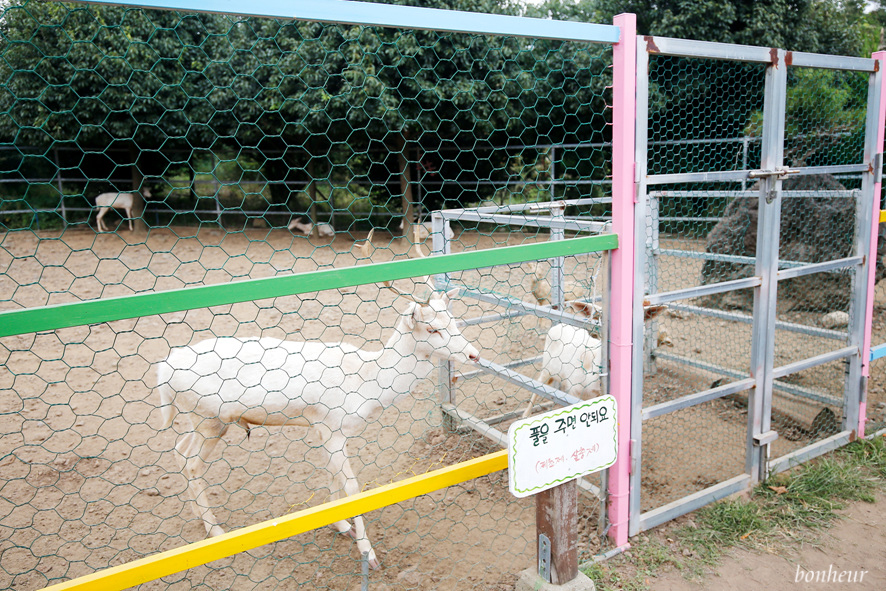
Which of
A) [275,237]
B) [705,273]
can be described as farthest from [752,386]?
[275,237]

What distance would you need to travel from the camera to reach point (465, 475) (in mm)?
2002

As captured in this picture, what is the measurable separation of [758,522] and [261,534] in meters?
2.21

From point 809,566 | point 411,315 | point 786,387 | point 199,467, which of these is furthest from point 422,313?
point 786,387

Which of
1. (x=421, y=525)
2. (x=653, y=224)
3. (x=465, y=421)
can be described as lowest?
(x=421, y=525)

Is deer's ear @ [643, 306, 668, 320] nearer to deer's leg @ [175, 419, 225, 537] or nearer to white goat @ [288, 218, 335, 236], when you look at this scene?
deer's leg @ [175, 419, 225, 537]

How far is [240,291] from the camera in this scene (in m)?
1.58

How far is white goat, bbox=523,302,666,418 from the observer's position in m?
3.18

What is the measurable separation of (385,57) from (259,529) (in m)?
7.89

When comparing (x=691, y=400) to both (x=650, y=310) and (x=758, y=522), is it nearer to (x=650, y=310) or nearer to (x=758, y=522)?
(x=650, y=310)

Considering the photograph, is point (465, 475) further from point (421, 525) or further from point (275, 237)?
point (275, 237)

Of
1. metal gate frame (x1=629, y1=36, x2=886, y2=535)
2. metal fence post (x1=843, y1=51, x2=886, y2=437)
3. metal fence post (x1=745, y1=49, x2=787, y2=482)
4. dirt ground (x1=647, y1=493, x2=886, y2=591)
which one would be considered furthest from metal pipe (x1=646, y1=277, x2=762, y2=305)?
dirt ground (x1=647, y1=493, x2=886, y2=591)

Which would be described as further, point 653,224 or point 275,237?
point 275,237

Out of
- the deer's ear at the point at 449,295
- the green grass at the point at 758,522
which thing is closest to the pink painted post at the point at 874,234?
the green grass at the point at 758,522

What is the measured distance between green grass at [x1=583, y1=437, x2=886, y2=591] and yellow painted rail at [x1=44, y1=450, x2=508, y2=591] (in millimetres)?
877
